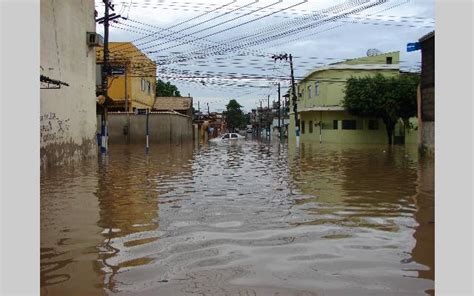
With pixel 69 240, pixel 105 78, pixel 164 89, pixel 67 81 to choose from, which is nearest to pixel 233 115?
pixel 164 89

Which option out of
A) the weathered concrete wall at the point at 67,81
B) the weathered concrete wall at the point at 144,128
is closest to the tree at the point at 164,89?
the weathered concrete wall at the point at 144,128

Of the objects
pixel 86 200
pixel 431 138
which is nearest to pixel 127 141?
pixel 431 138

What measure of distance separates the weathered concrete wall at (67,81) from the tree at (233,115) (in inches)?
3968

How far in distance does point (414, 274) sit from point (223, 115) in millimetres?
118480

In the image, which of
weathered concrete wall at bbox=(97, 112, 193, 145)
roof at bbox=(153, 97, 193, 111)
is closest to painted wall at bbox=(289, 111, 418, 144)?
roof at bbox=(153, 97, 193, 111)

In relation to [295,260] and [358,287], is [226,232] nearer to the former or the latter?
[295,260]

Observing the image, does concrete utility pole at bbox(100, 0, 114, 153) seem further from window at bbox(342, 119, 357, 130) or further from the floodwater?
window at bbox(342, 119, 357, 130)

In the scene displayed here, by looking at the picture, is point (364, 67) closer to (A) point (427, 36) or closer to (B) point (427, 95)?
(B) point (427, 95)

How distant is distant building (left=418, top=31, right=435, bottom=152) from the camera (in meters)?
22.2

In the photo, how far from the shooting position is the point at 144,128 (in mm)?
38281

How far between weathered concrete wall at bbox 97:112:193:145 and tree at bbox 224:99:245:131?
79099 millimetres

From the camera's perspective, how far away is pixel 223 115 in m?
123

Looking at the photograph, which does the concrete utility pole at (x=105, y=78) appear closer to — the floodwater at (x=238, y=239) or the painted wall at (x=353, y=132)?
the floodwater at (x=238, y=239)

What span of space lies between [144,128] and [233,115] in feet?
281
